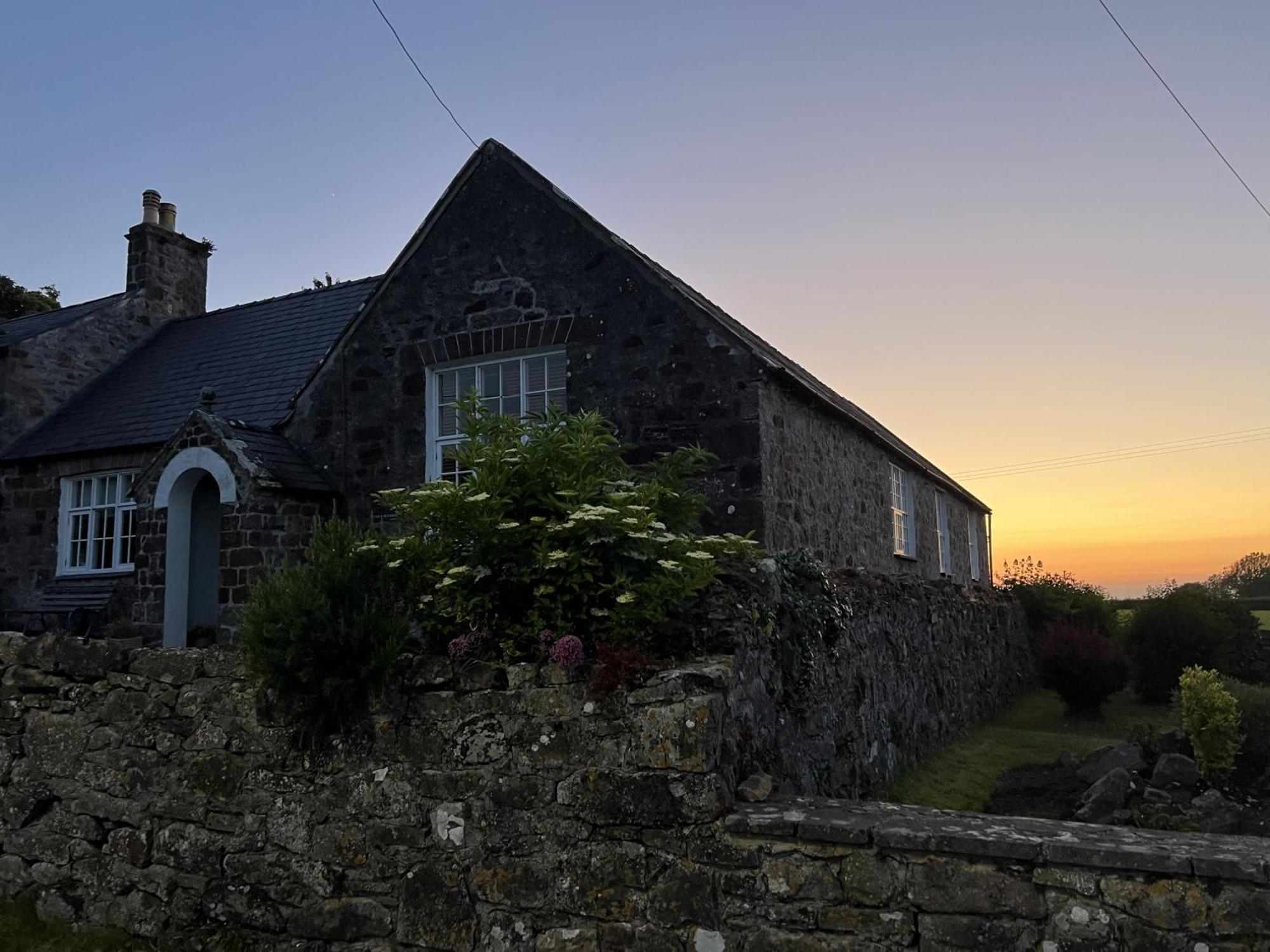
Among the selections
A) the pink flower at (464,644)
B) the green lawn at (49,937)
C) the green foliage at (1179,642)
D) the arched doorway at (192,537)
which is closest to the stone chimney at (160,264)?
the arched doorway at (192,537)

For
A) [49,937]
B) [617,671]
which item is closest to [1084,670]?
[617,671]

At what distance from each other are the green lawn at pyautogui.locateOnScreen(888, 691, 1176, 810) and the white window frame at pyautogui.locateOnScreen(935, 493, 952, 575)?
315 centimetres

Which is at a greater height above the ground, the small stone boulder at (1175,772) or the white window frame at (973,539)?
the white window frame at (973,539)

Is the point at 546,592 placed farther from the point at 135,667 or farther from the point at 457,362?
the point at 457,362

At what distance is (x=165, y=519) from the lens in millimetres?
11273

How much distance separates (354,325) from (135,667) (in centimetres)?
612

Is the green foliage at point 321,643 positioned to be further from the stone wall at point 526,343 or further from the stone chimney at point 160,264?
the stone chimney at point 160,264

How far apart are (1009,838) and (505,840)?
2.51 m

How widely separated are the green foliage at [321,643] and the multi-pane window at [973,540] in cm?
2049

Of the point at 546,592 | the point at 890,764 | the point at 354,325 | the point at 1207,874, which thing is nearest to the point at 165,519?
the point at 354,325

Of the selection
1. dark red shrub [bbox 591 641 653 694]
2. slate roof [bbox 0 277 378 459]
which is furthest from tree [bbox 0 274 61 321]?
dark red shrub [bbox 591 641 653 694]

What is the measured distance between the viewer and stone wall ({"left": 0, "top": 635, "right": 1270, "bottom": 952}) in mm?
3939

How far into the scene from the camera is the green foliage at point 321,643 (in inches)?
204

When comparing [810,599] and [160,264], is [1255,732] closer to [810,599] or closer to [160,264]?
[810,599]
